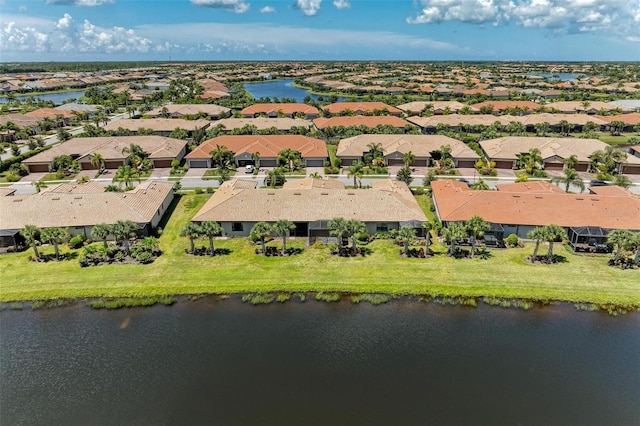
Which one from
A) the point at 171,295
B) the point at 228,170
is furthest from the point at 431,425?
the point at 228,170

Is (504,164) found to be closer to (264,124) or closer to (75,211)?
(264,124)

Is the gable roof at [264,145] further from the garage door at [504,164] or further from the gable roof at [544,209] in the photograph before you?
the gable roof at [544,209]

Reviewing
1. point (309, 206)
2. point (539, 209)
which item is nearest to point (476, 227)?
point (539, 209)

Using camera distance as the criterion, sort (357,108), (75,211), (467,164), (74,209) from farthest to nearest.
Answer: (357,108) → (467,164) → (74,209) → (75,211)

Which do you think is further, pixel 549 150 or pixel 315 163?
pixel 315 163

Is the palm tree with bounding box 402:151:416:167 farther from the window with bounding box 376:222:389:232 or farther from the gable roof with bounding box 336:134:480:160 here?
the window with bounding box 376:222:389:232

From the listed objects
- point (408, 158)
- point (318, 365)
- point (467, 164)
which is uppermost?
point (408, 158)
